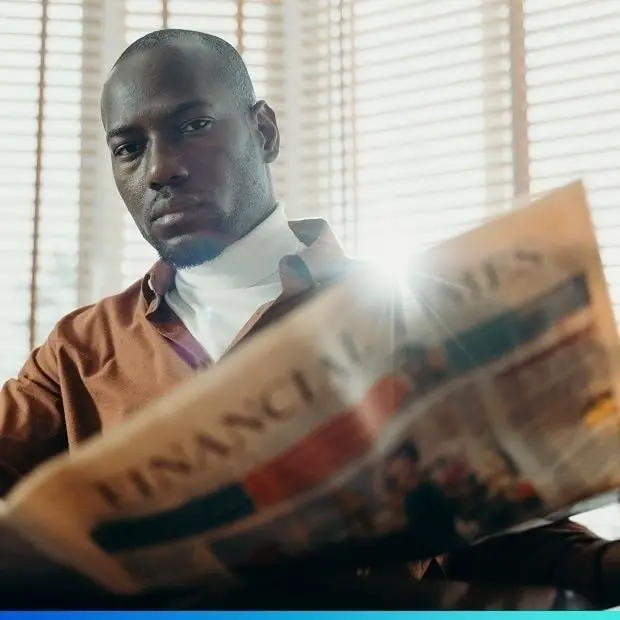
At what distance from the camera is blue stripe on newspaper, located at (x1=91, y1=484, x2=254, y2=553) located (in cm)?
36

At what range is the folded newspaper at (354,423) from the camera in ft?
1.12

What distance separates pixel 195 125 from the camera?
99 centimetres

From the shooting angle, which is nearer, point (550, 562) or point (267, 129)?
point (550, 562)

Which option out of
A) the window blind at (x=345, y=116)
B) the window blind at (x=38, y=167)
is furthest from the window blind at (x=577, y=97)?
the window blind at (x=38, y=167)

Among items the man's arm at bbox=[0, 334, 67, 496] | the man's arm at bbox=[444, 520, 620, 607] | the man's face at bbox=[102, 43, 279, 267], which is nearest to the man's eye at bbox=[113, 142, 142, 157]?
the man's face at bbox=[102, 43, 279, 267]

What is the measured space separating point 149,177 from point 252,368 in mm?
682

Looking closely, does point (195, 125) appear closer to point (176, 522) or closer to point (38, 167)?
point (176, 522)

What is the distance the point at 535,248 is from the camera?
0.36 m

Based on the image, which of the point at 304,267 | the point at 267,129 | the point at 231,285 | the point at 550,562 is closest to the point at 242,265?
the point at 231,285

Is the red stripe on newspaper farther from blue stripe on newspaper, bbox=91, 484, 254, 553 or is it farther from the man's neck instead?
the man's neck

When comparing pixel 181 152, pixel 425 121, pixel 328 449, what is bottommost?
pixel 328 449

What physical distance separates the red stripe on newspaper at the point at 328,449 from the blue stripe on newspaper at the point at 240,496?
1cm

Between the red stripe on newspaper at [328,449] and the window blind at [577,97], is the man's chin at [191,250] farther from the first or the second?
the window blind at [577,97]

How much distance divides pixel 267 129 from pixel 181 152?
221 mm
